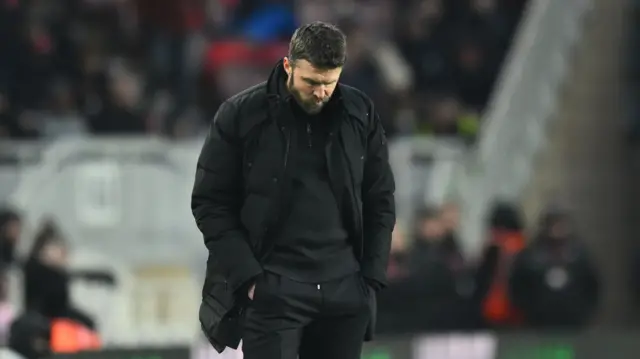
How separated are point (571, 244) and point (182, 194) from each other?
10.0 feet

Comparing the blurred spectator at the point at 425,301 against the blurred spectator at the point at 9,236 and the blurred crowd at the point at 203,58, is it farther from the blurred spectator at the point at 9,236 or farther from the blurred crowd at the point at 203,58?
the blurred crowd at the point at 203,58

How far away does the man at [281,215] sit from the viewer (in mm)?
5148

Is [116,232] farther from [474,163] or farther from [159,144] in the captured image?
[474,163]

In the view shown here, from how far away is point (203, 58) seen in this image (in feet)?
44.9

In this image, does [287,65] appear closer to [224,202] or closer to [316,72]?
[316,72]

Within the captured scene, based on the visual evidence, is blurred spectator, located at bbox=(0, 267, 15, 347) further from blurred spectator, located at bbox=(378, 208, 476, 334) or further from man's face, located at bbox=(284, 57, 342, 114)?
man's face, located at bbox=(284, 57, 342, 114)

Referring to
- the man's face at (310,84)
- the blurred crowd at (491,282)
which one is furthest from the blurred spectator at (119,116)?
the man's face at (310,84)

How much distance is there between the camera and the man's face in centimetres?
499

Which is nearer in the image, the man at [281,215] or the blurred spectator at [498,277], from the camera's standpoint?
the man at [281,215]

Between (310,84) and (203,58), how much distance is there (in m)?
8.72

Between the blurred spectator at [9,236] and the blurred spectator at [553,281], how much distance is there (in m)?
3.52

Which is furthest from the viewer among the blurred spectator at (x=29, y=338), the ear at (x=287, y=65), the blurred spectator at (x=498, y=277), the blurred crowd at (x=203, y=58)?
the blurred crowd at (x=203, y=58)

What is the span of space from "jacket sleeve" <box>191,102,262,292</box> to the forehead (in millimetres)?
313

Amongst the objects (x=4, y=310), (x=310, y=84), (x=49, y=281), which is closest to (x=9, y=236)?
(x=4, y=310)
